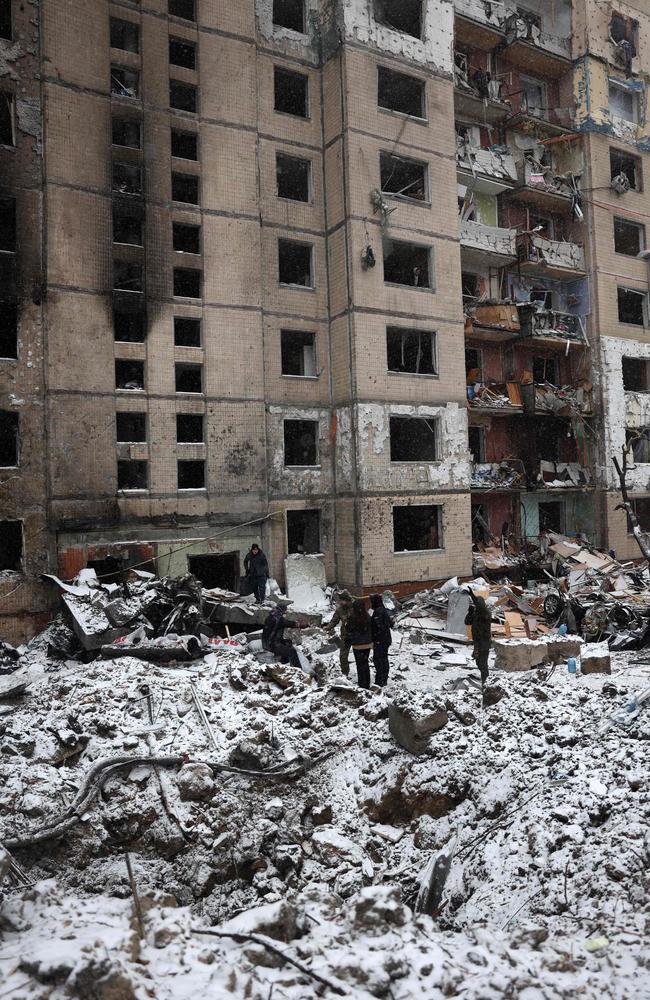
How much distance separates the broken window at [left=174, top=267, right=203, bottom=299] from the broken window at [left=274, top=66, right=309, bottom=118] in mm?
6481

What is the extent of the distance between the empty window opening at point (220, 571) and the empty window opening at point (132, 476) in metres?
2.78

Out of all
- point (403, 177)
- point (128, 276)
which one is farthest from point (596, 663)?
point (403, 177)

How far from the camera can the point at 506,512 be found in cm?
2477

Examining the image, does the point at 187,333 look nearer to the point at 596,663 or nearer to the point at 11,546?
the point at 11,546

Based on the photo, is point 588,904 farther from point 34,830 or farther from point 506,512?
point 506,512

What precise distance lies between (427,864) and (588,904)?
1691 millimetres

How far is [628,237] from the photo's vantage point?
27.2 metres

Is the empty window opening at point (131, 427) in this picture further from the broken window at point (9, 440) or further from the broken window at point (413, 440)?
the broken window at point (413, 440)

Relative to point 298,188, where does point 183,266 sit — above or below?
below

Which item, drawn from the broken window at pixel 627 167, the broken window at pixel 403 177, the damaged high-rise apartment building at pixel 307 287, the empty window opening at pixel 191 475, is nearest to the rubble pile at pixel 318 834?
the empty window opening at pixel 191 475

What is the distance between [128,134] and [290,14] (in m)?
7.67

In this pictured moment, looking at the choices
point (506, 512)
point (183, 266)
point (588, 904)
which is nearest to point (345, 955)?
point (588, 904)

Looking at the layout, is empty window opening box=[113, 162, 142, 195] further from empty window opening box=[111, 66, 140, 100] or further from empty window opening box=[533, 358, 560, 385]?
empty window opening box=[533, 358, 560, 385]

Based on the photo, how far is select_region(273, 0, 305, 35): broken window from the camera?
2080cm
